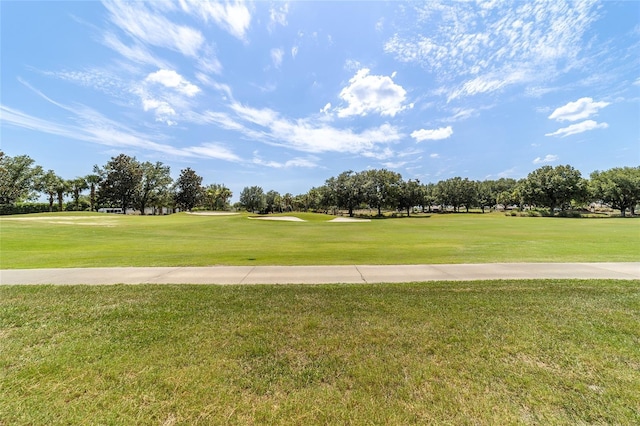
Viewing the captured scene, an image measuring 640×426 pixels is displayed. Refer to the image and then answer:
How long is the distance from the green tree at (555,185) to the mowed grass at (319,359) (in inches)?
2760

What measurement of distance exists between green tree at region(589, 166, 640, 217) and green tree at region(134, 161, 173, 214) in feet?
328

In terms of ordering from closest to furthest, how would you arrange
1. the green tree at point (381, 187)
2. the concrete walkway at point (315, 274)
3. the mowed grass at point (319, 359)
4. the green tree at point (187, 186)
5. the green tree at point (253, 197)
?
the mowed grass at point (319, 359) < the concrete walkway at point (315, 274) < the green tree at point (381, 187) < the green tree at point (187, 186) < the green tree at point (253, 197)

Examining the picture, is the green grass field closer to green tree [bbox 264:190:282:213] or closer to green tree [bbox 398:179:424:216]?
green tree [bbox 398:179:424:216]

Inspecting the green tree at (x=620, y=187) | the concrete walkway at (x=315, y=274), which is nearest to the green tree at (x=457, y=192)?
the green tree at (x=620, y=187)

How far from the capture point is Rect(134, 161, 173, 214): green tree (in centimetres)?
6788

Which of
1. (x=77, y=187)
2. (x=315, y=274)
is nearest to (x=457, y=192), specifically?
(x=315, y=274)

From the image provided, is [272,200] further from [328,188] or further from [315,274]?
[315,274]

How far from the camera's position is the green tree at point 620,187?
5669 cm

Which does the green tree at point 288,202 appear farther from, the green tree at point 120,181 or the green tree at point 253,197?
the green tree at point 120,181

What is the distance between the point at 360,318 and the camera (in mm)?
4746

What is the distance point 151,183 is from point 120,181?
626cm

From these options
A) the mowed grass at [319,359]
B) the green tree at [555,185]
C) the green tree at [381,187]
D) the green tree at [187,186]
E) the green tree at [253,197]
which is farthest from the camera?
the green tree at [253,197]

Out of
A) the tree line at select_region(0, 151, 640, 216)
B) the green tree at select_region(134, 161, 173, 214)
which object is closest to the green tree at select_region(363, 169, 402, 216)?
the tree line at select_region(0, 151, 640, 216)

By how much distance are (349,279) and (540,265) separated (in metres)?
6.91
